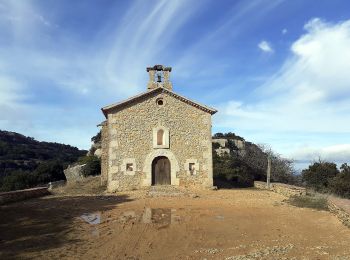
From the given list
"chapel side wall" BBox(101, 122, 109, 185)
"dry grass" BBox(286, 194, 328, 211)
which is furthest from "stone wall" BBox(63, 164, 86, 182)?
"dry grass" BBox(286, 194, 328, 211)

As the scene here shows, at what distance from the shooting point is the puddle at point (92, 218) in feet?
41.6

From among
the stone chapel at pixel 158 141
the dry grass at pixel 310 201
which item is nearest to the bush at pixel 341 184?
the dry grass at pixel 310 201

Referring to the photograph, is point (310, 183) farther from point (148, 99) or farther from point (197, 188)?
point (148, 99)

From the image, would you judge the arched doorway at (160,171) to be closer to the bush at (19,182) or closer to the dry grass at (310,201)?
the dry grass at (310,201)

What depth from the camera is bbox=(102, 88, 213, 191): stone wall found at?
22.2 m

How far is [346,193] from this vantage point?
81.0ft

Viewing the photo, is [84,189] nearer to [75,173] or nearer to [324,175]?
[75,173]

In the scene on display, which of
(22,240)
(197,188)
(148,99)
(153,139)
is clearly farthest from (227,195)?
(22,240)

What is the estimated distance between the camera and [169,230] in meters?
11.4

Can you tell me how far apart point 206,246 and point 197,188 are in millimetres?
13187

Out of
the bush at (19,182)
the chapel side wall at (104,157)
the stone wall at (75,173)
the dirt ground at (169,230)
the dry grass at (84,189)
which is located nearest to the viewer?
the dirt ground at (169,230)

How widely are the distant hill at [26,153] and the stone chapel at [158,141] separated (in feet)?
122

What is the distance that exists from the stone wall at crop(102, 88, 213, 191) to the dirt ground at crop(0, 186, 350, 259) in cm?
448

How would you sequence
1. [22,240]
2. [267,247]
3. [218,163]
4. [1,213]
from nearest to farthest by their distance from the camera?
[267,247], [22,240], [1,213], [218,163]
